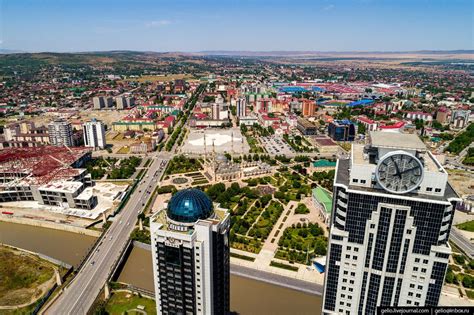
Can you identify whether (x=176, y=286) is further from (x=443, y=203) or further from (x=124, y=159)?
(x=124, y=159)

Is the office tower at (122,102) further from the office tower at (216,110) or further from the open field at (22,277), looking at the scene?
the open field at (22,277)

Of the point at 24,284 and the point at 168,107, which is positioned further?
the point at 168,107

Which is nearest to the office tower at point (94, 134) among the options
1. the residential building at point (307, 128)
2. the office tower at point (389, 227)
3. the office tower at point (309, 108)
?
the residential building at point (307, 128)

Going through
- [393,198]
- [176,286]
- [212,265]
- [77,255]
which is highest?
[393,198]

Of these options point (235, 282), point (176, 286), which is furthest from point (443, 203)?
point (235, 282)

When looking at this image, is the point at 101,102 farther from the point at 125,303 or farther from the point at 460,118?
the point at 460,118

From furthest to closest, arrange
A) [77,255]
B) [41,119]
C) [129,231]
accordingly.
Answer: [41,119] → [129,231] → [77,255]

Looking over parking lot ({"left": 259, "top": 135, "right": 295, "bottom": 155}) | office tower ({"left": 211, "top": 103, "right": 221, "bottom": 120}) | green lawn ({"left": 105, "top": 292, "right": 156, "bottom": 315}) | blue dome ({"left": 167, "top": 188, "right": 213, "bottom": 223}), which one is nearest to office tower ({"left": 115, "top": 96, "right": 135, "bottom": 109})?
office tower ({"left": 211, "top": 103, "right": 221, "bottom": 120})

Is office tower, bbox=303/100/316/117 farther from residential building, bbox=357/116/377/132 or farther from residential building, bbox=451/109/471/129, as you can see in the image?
residential building, bbox=451/109/471/129
